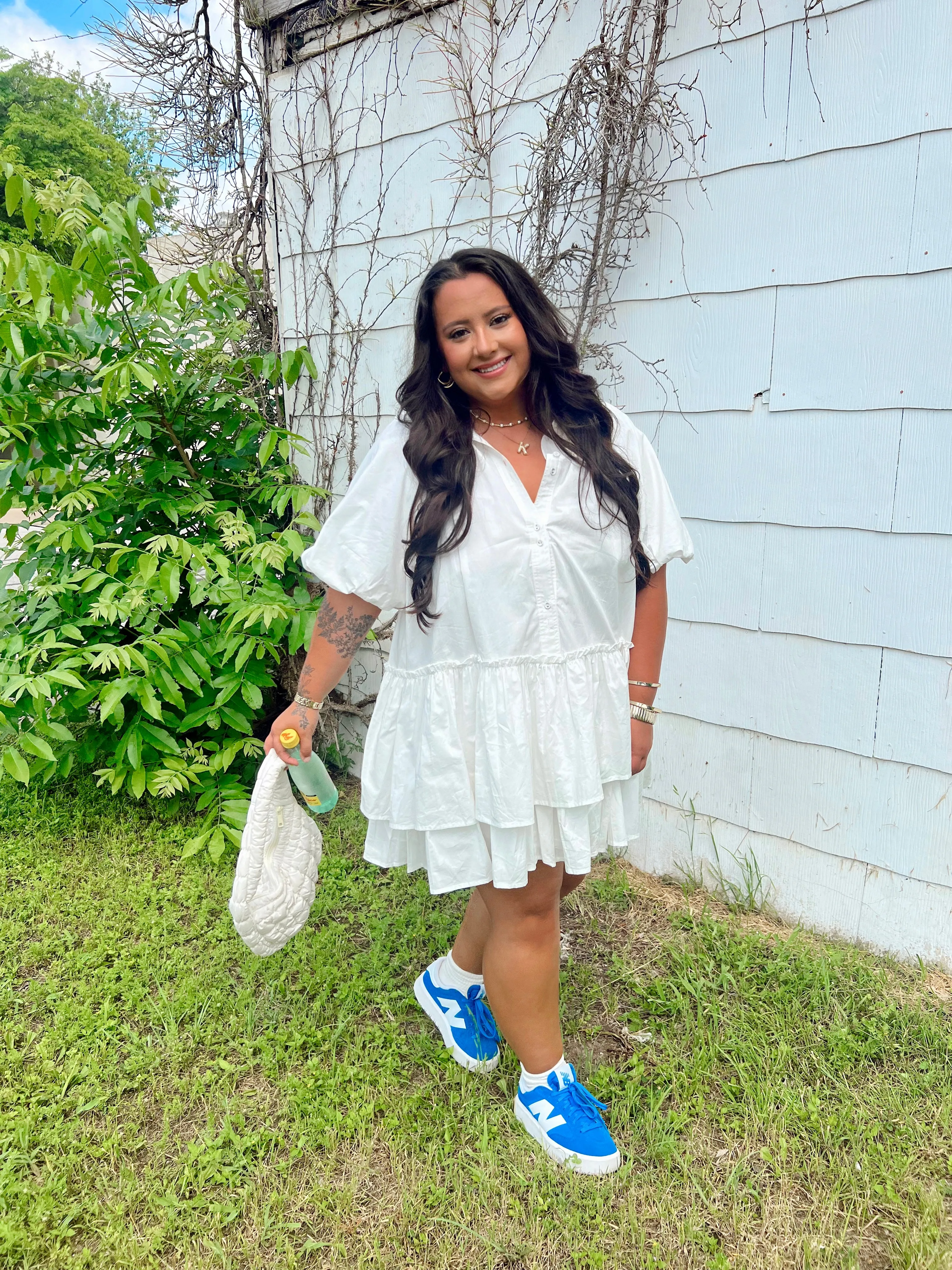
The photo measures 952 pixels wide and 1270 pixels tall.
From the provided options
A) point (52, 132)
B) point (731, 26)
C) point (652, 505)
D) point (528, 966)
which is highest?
point (52, 132)

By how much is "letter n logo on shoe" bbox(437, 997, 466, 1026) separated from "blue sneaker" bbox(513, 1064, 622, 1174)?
26cm

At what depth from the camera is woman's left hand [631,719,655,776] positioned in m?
1.71

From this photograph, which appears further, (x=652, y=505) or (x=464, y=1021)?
(x=464, y=1021)

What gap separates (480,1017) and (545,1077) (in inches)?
13.4

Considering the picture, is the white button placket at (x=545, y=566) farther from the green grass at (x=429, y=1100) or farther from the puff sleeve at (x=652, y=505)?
the green grass at (x=429, y=1100)

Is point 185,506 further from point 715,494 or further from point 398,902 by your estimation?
point 715,494

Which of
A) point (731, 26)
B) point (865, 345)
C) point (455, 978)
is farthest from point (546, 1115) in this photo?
point (731, 26)

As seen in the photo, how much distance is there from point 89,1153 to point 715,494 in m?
2.19

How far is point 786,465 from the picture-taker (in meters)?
2.19

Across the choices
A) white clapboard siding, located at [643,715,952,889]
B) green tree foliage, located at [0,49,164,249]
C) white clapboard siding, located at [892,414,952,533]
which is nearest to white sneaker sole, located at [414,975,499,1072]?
white clapboard siding, located at [643,715,952,889]

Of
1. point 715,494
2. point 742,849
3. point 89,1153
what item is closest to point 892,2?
point 715,494

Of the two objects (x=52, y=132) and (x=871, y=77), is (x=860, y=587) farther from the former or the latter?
(x=52, y=132)

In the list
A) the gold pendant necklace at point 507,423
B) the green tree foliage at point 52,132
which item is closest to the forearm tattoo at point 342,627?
the gold pendant necklace at point 507,423

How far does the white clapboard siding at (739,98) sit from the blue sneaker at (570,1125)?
2.25 metres
